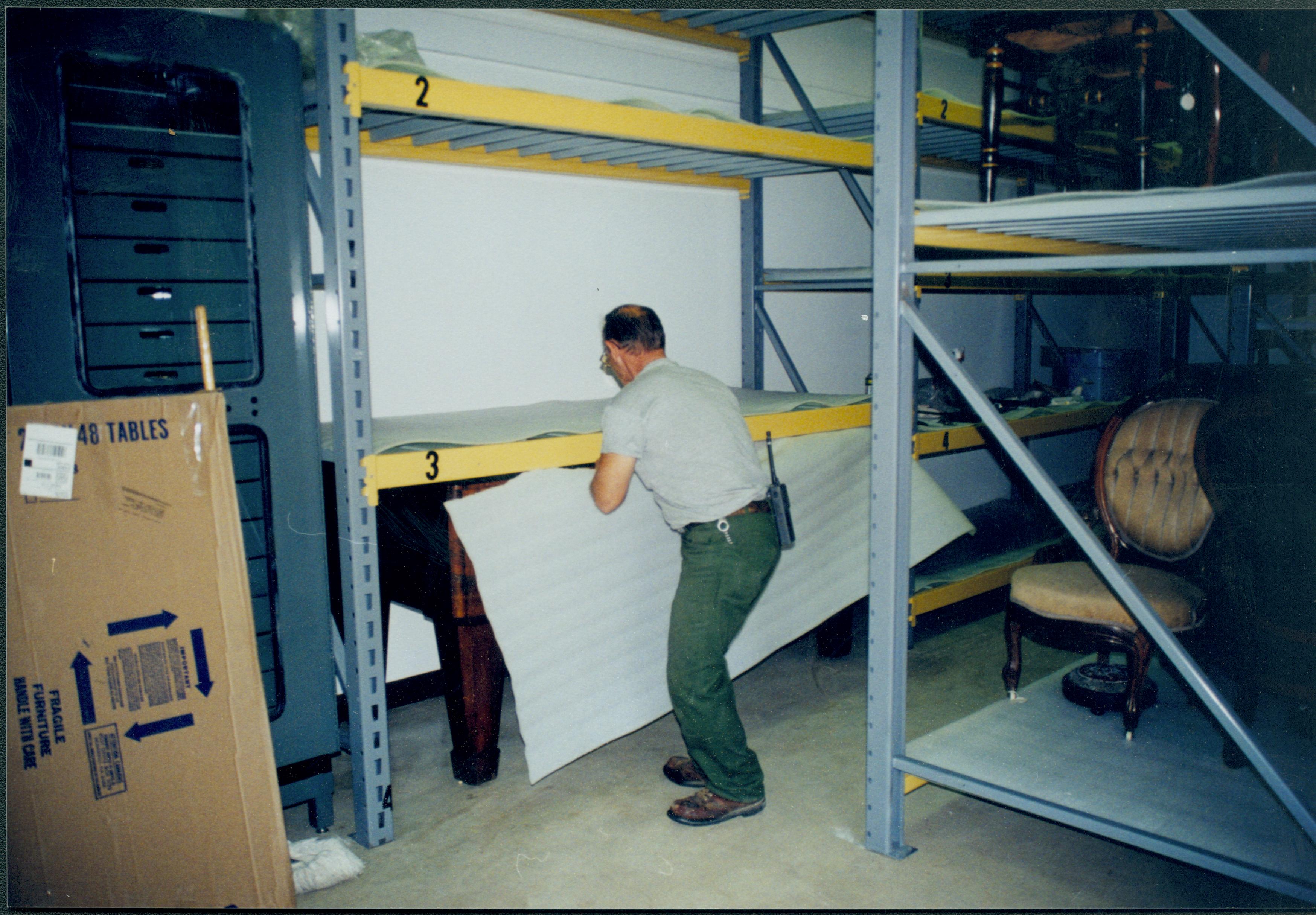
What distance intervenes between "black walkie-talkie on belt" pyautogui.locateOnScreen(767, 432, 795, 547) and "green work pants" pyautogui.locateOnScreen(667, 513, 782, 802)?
0.14m

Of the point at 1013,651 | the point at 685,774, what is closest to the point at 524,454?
the point at 685,774

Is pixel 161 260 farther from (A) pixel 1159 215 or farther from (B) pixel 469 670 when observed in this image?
(A) pixel 1159 215

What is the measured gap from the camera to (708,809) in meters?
2.84

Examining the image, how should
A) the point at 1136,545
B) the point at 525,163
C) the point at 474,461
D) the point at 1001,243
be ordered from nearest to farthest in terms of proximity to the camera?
the point at 474,461 < the point at 1001,243 < the point at 1136,545 < the point at 525,163

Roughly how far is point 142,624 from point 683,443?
1.57 meters

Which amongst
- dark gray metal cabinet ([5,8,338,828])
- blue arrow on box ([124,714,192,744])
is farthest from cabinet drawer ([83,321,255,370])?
blue arrow on box ([124,714,192,744])

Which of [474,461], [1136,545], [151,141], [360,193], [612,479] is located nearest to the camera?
[151,141]

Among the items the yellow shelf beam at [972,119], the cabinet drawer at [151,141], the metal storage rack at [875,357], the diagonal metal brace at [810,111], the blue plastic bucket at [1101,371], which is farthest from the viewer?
the blue plastic bucket at [1101,371]

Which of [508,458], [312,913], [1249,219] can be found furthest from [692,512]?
[1249,219]

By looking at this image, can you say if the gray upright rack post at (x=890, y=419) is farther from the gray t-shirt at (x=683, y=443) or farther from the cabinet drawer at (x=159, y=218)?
the cabinet drawer at (x=159, y=218)

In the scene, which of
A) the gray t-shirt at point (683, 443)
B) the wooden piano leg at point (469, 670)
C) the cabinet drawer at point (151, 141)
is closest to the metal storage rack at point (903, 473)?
the gray t-shirt at point (683, 443)

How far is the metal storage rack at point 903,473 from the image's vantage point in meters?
2.04

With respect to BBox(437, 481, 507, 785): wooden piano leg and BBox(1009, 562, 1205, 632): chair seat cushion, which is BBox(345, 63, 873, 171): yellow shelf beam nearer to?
BBox(437, 481, 507, 785): wooden piano leg

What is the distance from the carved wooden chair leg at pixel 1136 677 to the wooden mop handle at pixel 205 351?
2.89m
